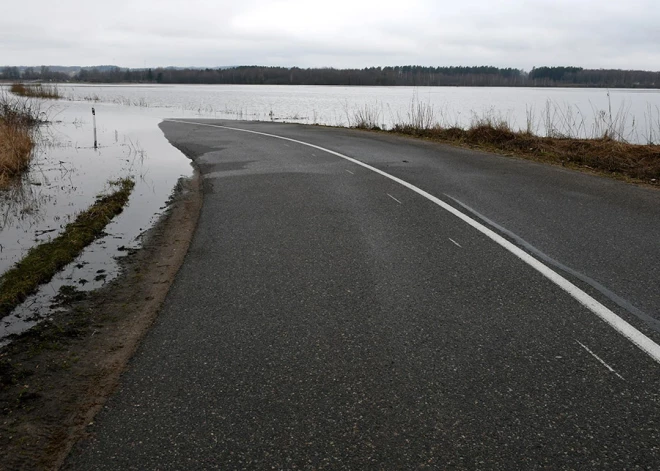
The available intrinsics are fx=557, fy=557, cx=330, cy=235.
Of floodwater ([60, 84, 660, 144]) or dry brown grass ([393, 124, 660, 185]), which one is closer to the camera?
dry brown grass ([393, 124, 660, 185])

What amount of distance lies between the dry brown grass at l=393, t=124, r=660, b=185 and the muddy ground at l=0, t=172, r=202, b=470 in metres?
9.51

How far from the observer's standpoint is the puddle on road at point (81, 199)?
566 centimetres

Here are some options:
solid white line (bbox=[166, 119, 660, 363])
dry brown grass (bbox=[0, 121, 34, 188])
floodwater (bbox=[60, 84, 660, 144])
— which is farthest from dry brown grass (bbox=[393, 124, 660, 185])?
dry brown grass (bbox=[0, 121, 34, 188])

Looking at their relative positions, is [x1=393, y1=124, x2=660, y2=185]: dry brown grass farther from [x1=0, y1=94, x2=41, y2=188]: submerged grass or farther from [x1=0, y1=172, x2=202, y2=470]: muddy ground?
[x1=0, y1=94, x2=41, y2=188]: submerged grass

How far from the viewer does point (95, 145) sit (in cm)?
1845

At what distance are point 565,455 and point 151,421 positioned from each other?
7.02ft

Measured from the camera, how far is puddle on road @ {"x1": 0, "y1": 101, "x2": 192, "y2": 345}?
5656mm

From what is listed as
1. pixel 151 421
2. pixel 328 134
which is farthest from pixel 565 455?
pixel 328 134

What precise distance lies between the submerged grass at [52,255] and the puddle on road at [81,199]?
3.9 inches

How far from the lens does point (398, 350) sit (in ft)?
12.4

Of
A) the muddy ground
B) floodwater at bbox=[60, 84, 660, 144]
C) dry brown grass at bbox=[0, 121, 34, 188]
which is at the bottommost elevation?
the muddy ground

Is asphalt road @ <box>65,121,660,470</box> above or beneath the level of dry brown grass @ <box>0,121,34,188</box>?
beneath

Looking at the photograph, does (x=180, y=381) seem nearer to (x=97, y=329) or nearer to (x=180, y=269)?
(x=97, y=329)

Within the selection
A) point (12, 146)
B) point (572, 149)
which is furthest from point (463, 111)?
point (12, 146)
